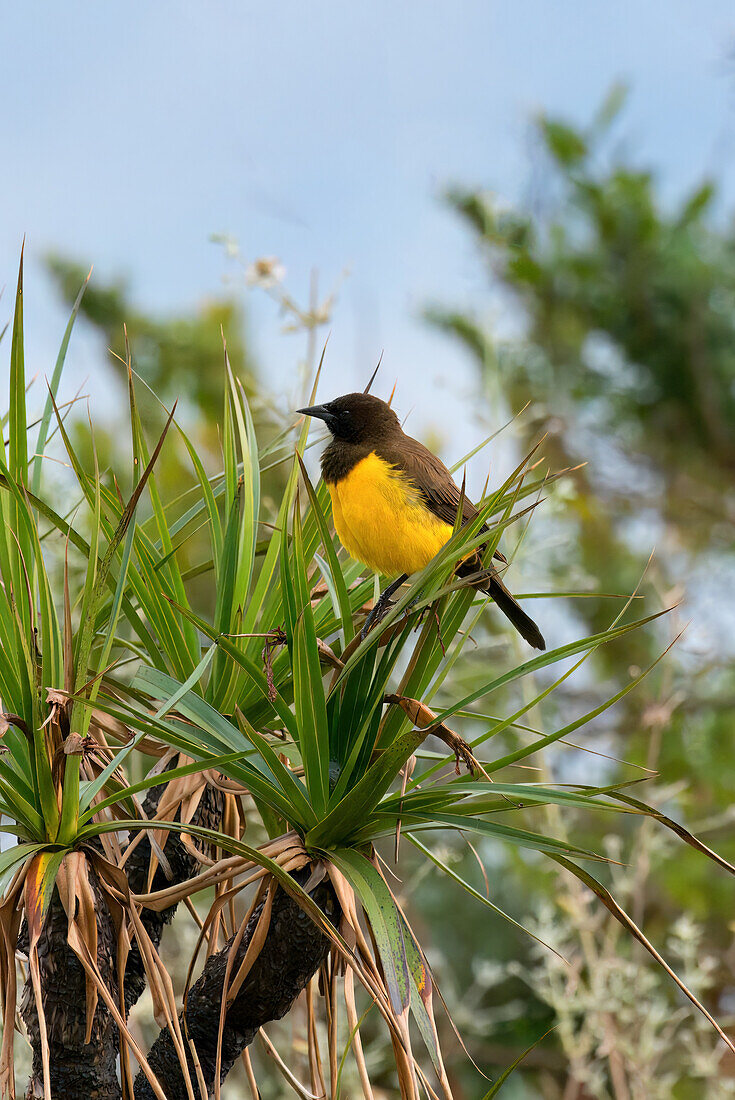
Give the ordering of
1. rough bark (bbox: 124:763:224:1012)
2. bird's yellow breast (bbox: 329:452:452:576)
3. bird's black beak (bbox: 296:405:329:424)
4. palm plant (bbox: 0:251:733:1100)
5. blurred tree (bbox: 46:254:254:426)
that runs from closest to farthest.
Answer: palm plant (bbox: 0:251:733:1100), rough bark (bbox: 124:763:224:1012), bird's yellow breast (bbox: 329:452:452:576), bird's black beak (bbox: 296:405:329:424), blurred tree (bbox: 46:254:254:426)

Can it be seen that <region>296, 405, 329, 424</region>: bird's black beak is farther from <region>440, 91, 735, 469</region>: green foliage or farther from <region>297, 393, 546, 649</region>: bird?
<region>440, 91, 735, 469</region>: green foliage

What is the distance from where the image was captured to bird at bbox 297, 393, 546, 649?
1709 millimetres

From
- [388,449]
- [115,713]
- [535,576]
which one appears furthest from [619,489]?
[115,713]

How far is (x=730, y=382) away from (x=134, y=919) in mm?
6452

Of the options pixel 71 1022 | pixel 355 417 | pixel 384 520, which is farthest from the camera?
pixel 355 417

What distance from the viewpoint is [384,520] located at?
5.59 ft

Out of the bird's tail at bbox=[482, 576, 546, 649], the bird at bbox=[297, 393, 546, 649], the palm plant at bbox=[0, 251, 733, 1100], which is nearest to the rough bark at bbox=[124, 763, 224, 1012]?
the palm plant at bbox=[0, 251, 733, 1100]

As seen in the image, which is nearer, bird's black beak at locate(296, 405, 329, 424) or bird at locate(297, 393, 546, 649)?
bird at locate(297, 393, 546, 649)

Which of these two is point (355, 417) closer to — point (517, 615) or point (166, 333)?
point (517, 615)

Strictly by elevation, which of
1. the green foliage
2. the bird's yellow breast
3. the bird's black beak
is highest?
the green foliage

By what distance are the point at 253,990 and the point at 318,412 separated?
1003 millimetres

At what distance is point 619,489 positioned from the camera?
7.34 m

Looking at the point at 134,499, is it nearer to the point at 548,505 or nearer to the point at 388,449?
the point at 388,449

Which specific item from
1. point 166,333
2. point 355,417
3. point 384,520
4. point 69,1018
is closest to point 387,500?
point 384,520
